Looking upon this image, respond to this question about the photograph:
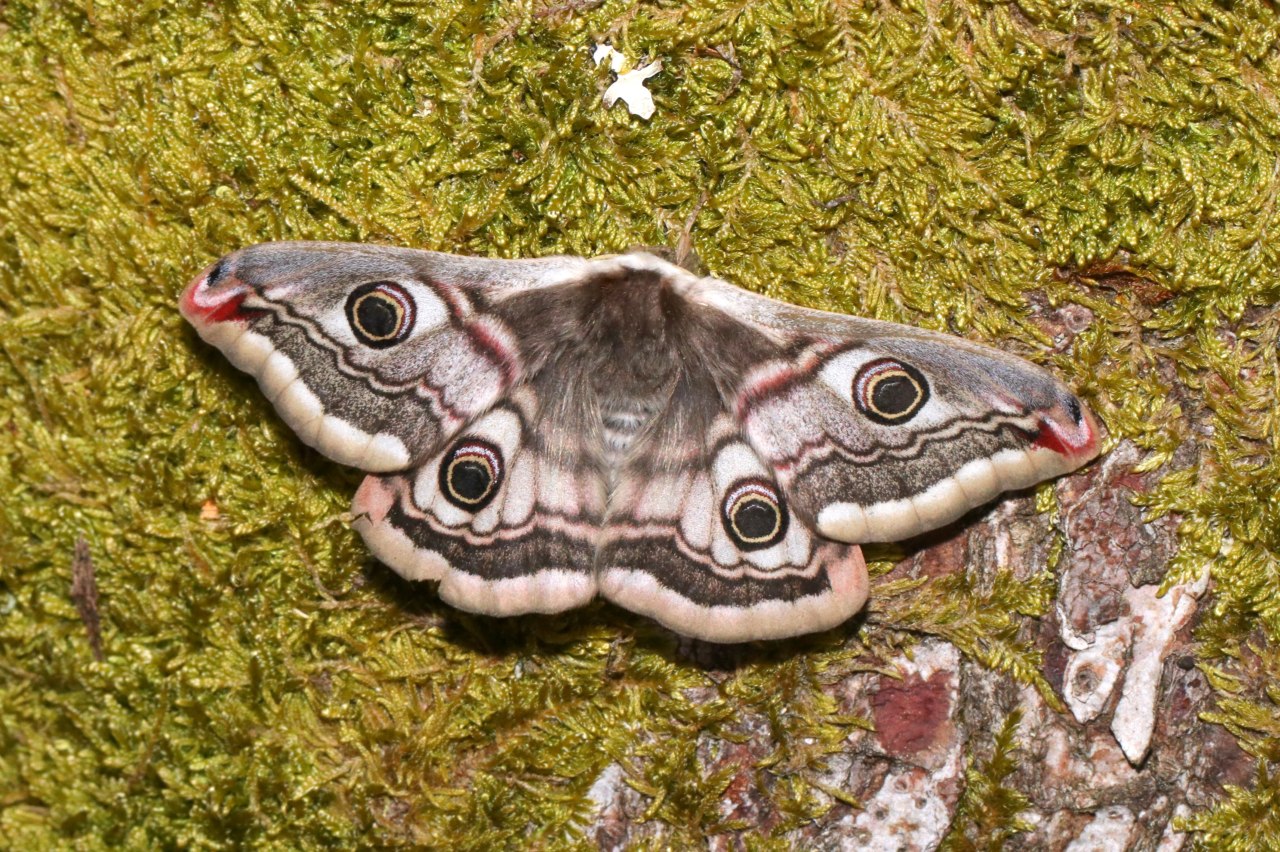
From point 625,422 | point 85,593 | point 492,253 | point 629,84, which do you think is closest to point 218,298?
point 492,253

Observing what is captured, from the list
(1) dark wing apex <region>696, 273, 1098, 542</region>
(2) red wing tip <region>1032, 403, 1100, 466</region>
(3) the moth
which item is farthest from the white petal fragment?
(2) red wing tip <region>1032, 403, 1100, 466</region>

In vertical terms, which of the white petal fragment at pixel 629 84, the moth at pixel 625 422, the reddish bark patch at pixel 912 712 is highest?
the white petal fragment at pixel 629 84

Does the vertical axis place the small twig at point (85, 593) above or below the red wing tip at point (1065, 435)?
below

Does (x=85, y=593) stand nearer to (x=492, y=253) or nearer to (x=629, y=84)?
(x=492, y=253)

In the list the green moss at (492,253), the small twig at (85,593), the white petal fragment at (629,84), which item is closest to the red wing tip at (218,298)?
the green moss at (492,253)

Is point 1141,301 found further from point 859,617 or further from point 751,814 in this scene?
point 751,814

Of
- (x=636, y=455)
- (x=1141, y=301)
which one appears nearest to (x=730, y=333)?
(x=636, y=455)

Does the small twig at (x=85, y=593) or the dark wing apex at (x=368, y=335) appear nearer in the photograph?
the dark wing apex at (x=368, y=335)

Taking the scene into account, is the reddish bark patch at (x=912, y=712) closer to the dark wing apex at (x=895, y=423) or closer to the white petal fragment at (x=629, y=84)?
the dark wing apex at (x=895, y=423)
